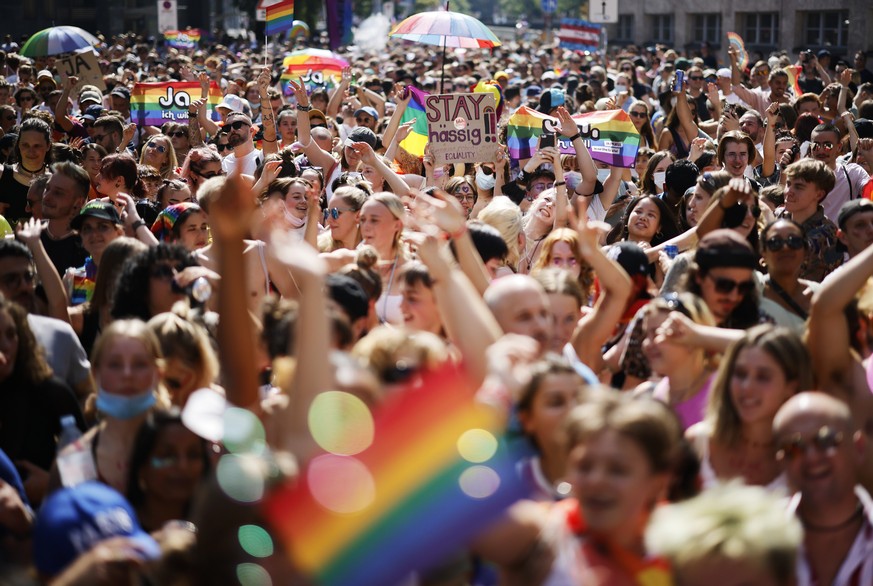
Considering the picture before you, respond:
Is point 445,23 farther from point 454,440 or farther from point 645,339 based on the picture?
point 454,440

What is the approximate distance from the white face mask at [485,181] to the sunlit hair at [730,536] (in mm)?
6824

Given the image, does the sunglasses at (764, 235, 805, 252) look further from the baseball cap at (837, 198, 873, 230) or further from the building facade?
the building facade

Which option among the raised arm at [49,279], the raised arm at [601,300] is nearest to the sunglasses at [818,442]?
the raised arm at [601,300]

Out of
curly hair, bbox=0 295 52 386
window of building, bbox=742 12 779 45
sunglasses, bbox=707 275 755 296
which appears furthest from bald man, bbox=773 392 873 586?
window of building, bbox=742 12 779 45

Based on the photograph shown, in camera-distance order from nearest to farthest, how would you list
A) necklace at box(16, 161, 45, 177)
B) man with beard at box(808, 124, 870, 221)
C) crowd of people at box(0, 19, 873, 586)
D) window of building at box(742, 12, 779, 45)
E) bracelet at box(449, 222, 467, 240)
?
crowd of people at box(0, 19, 873, 586), bracelet at box(449, 222, 467, 240), man with beard at box(808, 124, 870, 221), necklace at box(16, 161, 45, 177), window of building at box(742, 12, 779, 45)

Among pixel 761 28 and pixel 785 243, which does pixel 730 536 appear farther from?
pixel 761 28

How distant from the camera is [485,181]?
9891 millimetres

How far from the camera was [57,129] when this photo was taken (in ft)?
40.8

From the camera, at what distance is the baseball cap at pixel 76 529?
318 cm

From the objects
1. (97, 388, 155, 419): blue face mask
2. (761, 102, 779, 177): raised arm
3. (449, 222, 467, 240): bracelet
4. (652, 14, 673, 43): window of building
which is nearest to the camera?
(97, 388, 155, 419): blue face mask

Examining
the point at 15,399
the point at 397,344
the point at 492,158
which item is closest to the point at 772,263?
the point at 397,344

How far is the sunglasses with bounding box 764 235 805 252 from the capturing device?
5.49 m

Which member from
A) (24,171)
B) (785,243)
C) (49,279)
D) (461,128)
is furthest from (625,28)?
(49,279)

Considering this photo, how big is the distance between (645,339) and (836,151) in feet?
18.0
